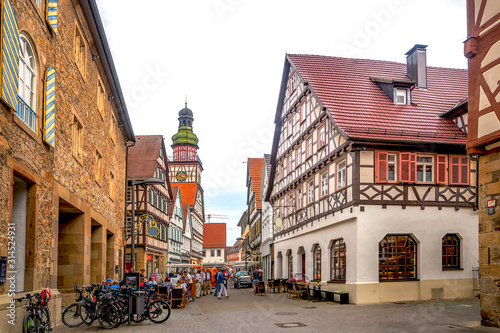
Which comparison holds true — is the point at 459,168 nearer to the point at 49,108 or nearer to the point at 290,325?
the point at 290,325

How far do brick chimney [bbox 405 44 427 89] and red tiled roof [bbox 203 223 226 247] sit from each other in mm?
86807

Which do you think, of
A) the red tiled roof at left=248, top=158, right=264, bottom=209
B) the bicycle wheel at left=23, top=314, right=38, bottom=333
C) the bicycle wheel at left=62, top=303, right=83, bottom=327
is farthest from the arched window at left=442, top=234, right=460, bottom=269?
the red tiled roof at left=248, top=158, right=264, bottom=209

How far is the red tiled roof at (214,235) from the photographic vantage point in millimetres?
111125

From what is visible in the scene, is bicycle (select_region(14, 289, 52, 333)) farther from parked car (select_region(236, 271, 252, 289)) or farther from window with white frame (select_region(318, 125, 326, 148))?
parked car (select_region(236, 271, 252, 289))

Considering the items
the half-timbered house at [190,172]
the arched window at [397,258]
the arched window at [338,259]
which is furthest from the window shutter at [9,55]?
the half-timbered house at [190,172]

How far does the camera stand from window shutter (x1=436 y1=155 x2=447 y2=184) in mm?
21672

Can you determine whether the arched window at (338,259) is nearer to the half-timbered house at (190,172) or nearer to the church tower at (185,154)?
the half-timbered house at (190,172)

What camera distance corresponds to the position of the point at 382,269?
829 inches

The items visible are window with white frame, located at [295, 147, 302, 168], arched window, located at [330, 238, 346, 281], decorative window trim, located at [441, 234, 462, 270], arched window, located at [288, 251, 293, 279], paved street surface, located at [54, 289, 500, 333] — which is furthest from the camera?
arched window, located at [288, 251, 293, 279]

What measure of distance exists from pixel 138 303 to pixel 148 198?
2778 centimetres

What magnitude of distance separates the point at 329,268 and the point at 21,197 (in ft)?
50.6

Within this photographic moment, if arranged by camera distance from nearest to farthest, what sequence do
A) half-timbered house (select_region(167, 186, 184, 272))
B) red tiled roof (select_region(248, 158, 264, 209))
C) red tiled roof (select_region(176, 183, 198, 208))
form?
half-timbered house (select_region(167, 186, 184, 272))
red tiled roof (select_region(248, 158, 264, 209))
red tiled roof (select_region(176, 183, 198, 208))

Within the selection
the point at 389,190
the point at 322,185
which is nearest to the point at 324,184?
the point at 322,185

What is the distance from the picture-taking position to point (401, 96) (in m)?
25.2
